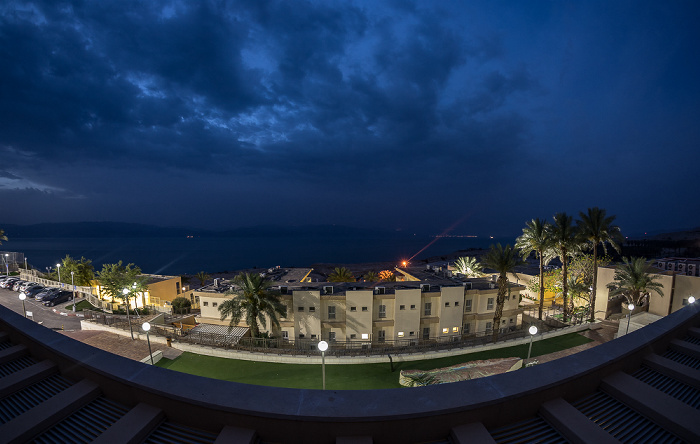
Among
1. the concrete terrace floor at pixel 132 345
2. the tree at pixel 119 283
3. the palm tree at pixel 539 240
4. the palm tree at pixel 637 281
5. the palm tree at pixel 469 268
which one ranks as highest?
the palm tree at pixel 539 240

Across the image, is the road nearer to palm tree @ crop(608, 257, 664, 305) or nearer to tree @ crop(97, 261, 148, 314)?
tree @ crop(97, 261, 148, 314)

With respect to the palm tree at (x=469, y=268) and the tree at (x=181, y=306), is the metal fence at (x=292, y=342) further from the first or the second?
the palm tree at (x=469, y=268)

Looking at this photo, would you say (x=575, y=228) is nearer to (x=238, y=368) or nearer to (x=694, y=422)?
(x=694, y=422)

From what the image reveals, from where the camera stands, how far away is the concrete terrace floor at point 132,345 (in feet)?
60.4

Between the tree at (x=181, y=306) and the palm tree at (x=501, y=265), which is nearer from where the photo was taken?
the palm tree at (x=501, y=265)

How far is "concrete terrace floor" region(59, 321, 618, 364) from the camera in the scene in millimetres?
18414

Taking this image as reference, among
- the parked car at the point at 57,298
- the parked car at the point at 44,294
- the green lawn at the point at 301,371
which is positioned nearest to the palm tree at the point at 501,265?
the green lawn at the point at 301,371

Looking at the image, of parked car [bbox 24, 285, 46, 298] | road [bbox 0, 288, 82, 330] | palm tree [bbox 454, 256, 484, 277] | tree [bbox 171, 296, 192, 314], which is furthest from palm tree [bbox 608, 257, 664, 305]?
parked car [bbox 24, 285, 46, 298]

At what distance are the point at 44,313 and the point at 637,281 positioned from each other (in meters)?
57.8

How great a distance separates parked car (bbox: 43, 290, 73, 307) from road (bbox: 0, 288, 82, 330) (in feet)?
2.17

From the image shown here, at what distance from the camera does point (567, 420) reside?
3.26 m

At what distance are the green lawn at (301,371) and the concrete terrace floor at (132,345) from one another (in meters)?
1.32

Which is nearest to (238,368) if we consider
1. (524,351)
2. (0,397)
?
(0,397)

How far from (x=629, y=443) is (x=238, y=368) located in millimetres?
19825
